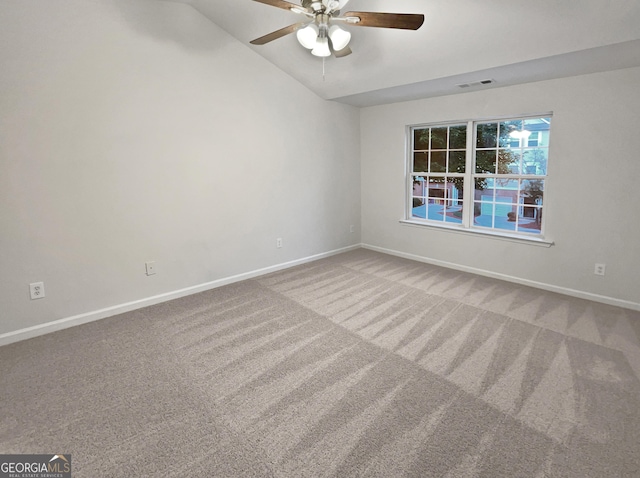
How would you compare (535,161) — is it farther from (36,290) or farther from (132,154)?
(36,290)

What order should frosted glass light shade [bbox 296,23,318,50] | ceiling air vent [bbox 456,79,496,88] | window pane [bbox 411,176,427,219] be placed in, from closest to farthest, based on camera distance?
frosted glass light shade [bbox 296,23,318,50] < ceiling air vent [bbox 456,79,496,88] < window pane [bbox 411,176,427,219]

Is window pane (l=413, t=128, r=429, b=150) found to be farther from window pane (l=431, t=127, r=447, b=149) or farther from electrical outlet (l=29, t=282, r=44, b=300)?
electrical outlet (l=29, t=282, r=44, b=300)

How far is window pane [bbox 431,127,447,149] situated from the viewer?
466 cm

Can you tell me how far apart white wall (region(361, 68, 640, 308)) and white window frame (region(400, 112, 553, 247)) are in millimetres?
75

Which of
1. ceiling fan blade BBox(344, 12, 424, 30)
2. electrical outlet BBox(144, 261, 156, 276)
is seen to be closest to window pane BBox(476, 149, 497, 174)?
ceiling fan blade BBox(344, 12, 424, 30)

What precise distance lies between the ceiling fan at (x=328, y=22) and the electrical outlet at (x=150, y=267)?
2249mm

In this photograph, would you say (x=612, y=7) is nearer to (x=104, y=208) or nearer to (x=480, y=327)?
(x=480, y=327)

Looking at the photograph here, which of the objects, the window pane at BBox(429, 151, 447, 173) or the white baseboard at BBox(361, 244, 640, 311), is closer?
the white baseboard at BBox(361, 244, 640, 311)

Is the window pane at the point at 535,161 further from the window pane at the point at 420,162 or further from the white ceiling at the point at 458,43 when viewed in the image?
A: the window pane at the point at 420,162

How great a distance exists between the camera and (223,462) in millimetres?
1671

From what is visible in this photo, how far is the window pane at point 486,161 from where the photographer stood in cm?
421

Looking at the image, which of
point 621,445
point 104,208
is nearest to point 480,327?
point 621,445

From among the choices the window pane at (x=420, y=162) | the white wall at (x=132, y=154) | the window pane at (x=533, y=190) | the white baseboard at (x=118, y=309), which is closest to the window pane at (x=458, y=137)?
the window pane at (x=420, y=162)

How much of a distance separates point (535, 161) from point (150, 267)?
4.21 metres
